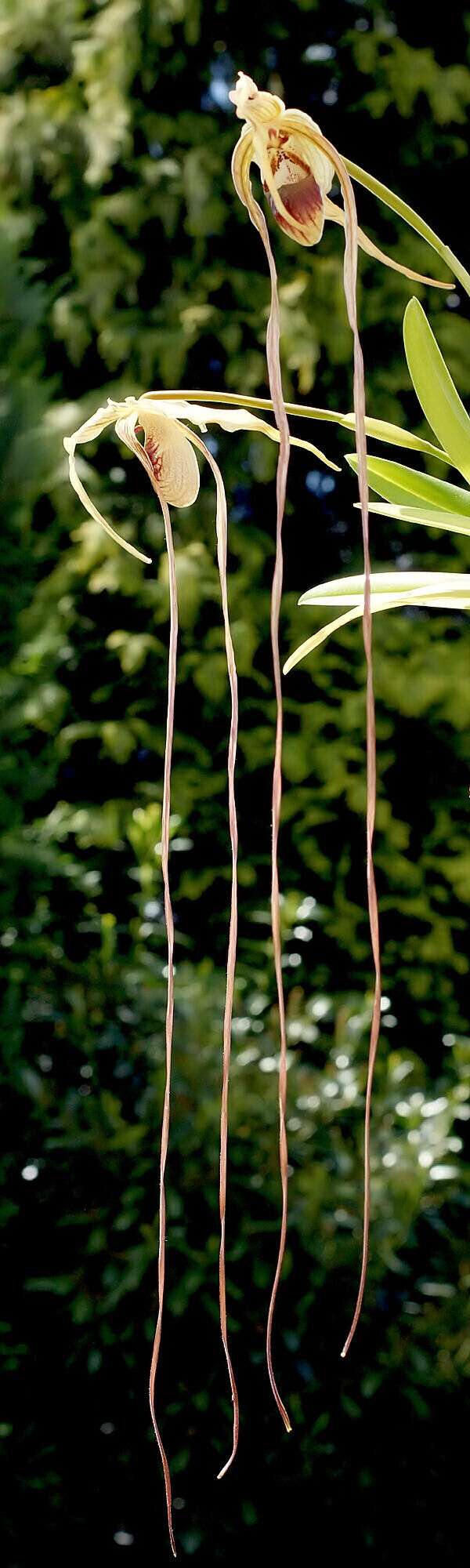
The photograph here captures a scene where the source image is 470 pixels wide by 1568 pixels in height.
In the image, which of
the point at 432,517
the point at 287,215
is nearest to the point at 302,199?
the point at 287,215

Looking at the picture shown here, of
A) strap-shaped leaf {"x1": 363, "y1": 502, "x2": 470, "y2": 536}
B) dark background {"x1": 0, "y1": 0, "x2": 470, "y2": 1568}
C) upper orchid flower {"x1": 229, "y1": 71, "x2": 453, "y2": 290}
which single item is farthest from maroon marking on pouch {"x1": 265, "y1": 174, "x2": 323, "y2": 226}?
dark background {"x1": 0, "y1": 0, "x2": 470, "y2": 1568}

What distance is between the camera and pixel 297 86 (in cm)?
276

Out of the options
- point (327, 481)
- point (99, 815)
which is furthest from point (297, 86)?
point (99, 815)

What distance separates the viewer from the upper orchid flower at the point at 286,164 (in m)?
0.39

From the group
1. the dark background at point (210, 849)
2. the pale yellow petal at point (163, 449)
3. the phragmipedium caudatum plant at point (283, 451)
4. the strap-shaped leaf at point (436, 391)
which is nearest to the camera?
the phragmipedium caudatum plant at point (283, 451)

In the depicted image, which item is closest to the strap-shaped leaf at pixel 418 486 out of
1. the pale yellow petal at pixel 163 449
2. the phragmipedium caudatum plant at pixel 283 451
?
the phragmipedium caudatum plant at pixel 283 451

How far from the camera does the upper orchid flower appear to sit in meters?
0.39

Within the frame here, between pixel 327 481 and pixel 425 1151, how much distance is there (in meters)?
1.54

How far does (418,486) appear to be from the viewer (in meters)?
0.57

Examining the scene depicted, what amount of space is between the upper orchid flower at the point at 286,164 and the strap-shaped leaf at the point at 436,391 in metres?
0.15

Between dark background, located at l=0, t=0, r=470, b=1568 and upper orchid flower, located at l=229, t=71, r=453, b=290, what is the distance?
1.52 meters

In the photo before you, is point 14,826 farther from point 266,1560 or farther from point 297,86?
point 297,86

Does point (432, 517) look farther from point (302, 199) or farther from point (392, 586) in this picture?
point (302, 199)

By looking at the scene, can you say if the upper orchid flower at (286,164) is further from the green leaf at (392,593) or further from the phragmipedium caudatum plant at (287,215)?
the green leaf at (392,593)
